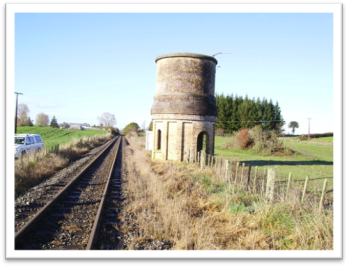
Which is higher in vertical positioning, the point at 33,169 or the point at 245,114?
the point at 245,114

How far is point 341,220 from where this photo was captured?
392 cm

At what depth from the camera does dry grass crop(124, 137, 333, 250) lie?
501 cm

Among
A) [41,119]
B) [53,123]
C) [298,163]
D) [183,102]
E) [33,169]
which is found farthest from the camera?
[53,123]

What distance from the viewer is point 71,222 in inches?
242

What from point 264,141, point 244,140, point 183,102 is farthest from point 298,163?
point 183,102

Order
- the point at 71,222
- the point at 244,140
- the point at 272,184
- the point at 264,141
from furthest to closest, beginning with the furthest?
the point at 244,140 < the point at 264,141 < the point at 272,184 < the point at 71,222

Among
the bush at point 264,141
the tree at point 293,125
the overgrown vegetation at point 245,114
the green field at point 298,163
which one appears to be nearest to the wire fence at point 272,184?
the green field at point 298,163

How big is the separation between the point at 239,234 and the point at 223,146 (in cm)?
3210

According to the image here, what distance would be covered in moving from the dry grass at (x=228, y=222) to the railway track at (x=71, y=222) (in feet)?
1.82

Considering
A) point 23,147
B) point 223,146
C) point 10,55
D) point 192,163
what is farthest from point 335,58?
point 223,146

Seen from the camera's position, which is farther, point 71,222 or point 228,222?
point 228,222

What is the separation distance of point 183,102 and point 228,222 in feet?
33.0

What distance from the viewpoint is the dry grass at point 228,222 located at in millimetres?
5008

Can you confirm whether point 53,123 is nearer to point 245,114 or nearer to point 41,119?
point 41,119
